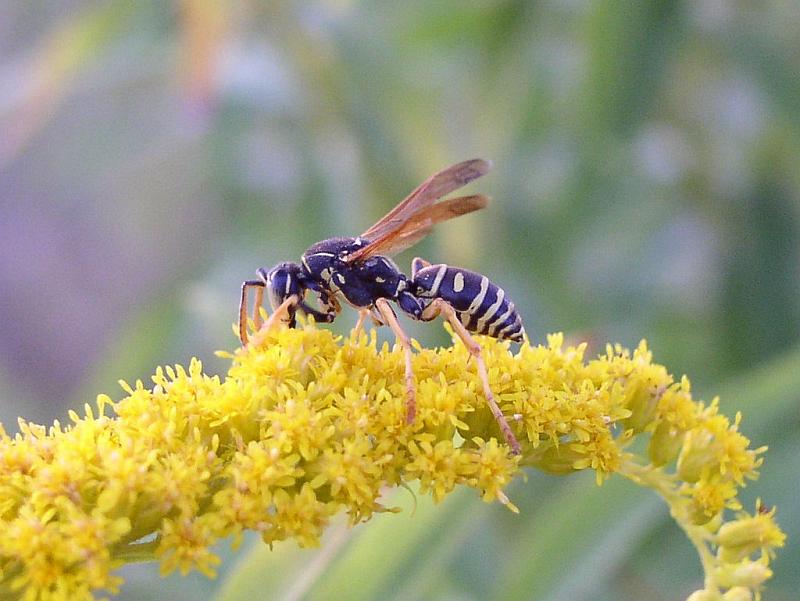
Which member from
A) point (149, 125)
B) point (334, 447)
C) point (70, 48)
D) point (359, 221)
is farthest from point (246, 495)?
point (149, 125)

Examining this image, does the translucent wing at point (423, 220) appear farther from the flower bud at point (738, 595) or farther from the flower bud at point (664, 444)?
the flower bud at point (738, 595)

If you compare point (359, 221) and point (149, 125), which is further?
point (149, 125)

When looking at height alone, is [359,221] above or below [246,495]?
above

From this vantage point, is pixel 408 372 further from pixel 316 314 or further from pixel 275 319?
pixel 316 314

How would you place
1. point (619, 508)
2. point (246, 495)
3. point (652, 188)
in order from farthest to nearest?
point (652, 188) → point (619, 508) → point (246, 495)

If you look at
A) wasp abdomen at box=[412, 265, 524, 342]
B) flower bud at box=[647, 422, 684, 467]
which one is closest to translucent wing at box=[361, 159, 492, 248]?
wasp abdomen at box=[412, 265, 524, 342]

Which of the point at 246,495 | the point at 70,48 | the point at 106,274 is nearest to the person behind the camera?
the point at 246,495

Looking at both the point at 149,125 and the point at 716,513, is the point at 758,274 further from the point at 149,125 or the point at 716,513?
the point at 149,125
